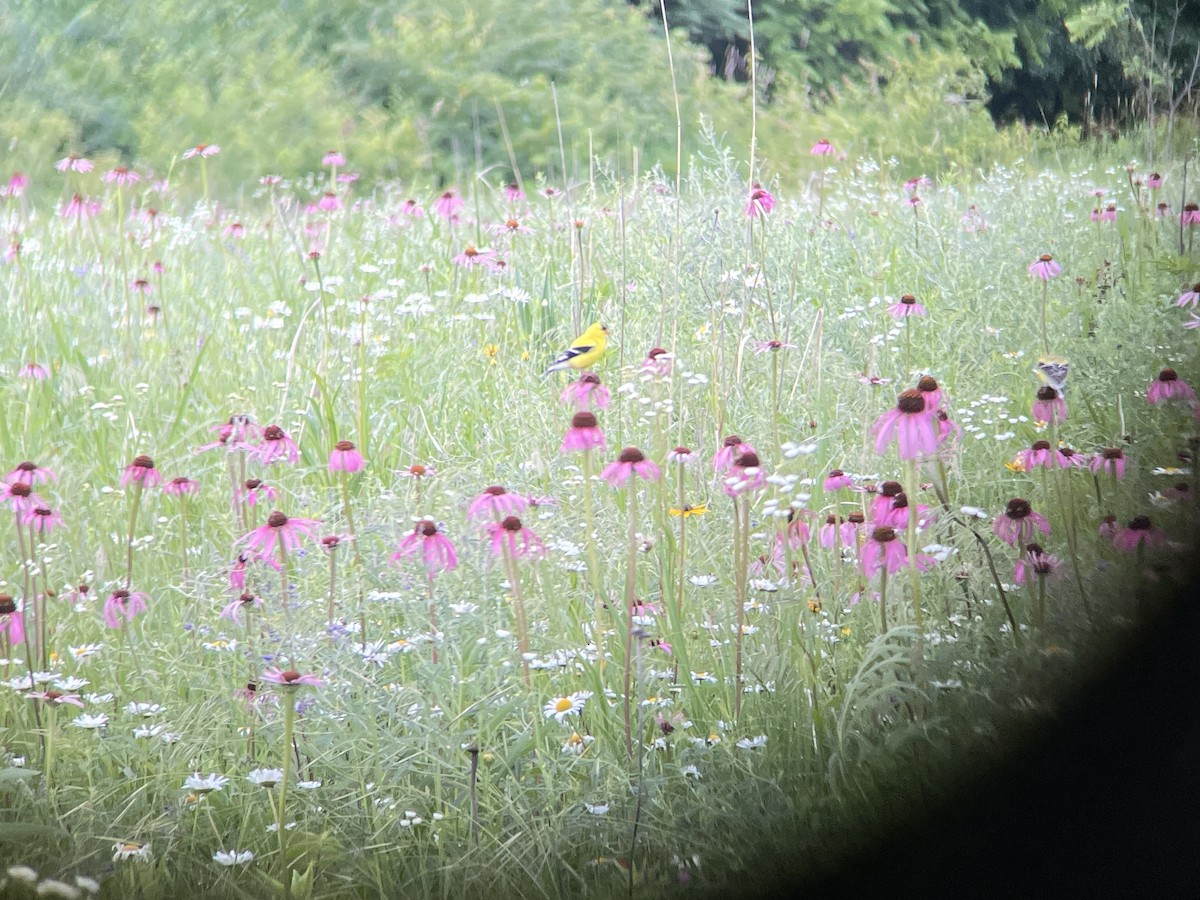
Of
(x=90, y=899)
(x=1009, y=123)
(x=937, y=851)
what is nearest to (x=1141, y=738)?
(x=937, y=851)

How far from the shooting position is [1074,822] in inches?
47.0

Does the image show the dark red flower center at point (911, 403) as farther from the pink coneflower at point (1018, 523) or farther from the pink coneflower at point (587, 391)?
the pink coneflower at point (587, 391)

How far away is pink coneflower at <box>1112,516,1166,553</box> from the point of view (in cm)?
135

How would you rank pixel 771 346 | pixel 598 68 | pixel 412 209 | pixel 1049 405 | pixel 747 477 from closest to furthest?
1. pixel 747 477
2. pixel 1049 405
3. pixel 771 346
4. pixel 598 68
5. pixel 412 209

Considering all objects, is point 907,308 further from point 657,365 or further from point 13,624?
point 13,624

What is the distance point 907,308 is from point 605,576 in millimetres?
742

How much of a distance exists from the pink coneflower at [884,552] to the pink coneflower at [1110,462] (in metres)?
0.33

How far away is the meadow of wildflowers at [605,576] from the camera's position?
122cm

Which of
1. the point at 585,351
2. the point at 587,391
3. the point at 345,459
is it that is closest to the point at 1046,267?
the point at 585,351

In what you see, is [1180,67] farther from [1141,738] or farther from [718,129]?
[1141,738]

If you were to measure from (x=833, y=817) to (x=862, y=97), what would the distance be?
126 cm

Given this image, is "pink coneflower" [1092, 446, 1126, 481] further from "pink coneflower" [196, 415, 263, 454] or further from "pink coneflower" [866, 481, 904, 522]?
"pink coneflower" [196, 415, 263, 454]

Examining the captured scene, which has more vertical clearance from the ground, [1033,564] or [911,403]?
[911,403]

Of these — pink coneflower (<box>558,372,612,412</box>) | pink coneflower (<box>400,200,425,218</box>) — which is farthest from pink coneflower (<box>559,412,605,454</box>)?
pink coneflower (<box>400,200,425,218</box>)
